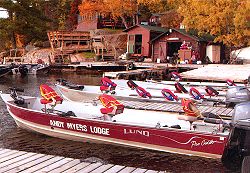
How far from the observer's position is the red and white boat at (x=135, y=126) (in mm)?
10531

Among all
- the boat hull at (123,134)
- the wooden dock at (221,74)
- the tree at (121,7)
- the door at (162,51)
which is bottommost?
the boat hull at (123,134)

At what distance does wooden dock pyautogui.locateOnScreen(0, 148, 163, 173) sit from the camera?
731cm

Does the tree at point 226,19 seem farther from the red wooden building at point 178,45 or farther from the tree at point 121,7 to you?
the tree at point 121,7

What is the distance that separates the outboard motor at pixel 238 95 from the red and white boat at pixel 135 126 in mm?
2809

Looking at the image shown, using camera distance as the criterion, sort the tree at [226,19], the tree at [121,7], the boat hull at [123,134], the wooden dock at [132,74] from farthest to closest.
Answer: the tree at [121,7] < the tree at [226,19] < the wooden dock at [132,74] < the boat hull at [123,134]

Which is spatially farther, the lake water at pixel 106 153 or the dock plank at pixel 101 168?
the lake water at pixel 106 153

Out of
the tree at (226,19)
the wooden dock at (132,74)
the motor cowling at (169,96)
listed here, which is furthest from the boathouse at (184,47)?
the motor cowling at (169,96)

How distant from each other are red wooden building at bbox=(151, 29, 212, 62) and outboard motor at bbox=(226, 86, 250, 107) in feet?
82.7

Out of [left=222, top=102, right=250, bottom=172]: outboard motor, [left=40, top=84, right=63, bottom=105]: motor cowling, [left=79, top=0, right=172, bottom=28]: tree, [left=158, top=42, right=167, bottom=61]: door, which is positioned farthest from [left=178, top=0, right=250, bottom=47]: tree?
[left=222, top=102, right=250, bottom=172]: outboard motor

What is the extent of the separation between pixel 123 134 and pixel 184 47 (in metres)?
29.6

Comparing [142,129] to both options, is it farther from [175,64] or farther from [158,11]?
[158,11]

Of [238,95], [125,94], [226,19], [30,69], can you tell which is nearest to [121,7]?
[30,69]

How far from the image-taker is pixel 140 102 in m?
17.5

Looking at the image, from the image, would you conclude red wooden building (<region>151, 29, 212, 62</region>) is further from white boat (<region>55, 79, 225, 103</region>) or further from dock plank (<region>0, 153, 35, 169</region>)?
dock plank (<region>0, 153, 35, 169</region>)
